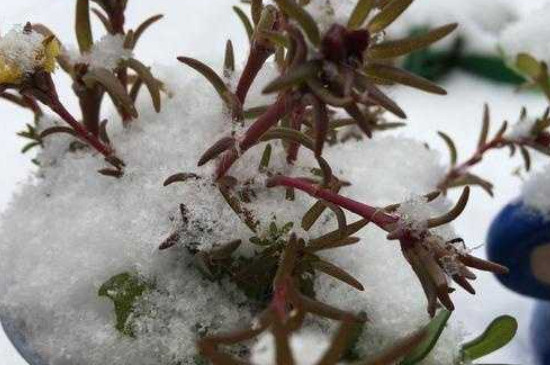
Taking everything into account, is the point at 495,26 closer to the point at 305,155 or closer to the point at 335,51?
the point at 305,155

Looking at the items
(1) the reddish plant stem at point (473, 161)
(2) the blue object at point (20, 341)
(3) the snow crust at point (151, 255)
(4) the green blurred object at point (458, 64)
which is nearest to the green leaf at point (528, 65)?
(1) the reddish plant stem at point (473, 161)

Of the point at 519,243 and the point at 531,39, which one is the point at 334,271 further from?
the point at 531,39

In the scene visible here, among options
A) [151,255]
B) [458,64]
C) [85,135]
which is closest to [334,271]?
[151,255]

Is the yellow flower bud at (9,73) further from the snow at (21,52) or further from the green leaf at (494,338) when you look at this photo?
the green leaf at (494,338)

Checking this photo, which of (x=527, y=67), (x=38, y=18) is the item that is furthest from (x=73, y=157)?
(x=38, y=18)

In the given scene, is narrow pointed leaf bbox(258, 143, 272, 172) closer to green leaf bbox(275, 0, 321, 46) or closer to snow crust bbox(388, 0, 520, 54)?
green leaf bbox(275, 0, 321, 46)

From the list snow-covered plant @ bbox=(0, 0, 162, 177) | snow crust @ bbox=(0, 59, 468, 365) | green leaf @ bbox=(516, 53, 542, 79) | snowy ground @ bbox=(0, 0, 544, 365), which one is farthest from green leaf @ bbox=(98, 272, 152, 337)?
snowy ground @ bbox=(0, 0, 544, 365)
